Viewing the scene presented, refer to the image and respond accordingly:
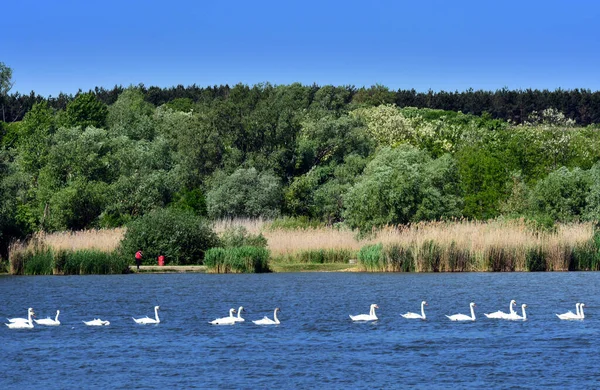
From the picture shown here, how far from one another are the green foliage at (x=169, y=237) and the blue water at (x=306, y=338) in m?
11.4

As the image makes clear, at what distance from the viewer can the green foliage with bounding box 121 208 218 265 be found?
71.2m

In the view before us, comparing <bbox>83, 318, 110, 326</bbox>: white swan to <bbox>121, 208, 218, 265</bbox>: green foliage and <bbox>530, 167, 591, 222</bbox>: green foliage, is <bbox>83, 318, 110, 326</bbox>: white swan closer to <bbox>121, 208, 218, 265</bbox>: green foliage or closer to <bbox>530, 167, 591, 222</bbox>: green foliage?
<bbox>121, 208, 218, 265</bbox>: green foliage

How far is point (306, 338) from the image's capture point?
3819cm

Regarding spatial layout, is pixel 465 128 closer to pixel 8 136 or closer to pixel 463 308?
pixel 8 136

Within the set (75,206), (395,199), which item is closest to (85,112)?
(75,206)

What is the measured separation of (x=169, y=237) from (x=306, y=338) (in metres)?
Answer: 34.5

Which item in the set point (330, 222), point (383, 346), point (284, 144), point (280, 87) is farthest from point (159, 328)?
point (280, 87)

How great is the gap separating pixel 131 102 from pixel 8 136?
52.0 ft

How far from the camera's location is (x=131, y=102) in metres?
138

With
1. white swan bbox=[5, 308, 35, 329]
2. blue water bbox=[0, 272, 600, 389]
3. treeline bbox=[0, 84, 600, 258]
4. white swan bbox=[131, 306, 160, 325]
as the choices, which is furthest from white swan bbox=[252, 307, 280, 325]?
treeline bbox=[0, 84, 600, 258]

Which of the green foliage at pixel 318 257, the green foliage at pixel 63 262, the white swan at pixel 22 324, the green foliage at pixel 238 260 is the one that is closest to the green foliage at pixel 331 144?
the green foliage at pixel 318 257

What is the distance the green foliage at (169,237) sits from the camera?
2803 inches

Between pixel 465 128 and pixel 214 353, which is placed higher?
pixel 465 128

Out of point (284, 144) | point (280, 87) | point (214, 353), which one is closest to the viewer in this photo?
point (214, 353)
